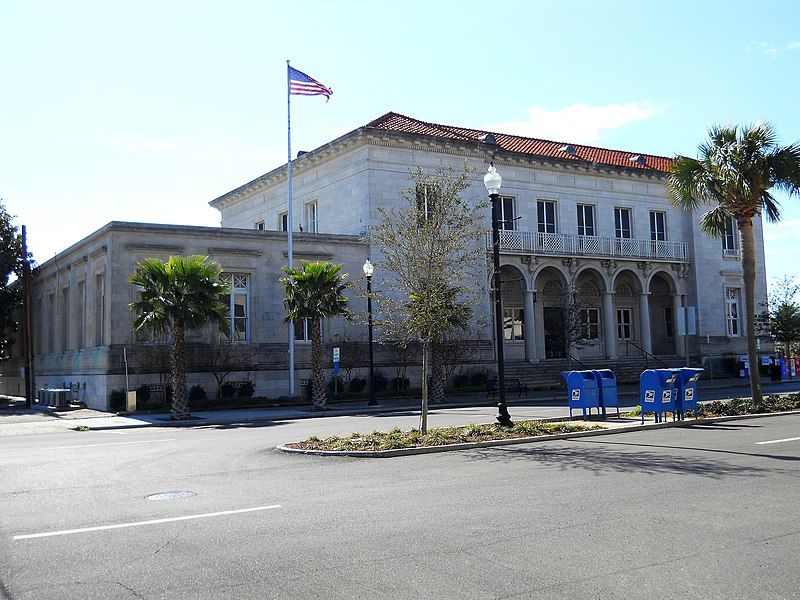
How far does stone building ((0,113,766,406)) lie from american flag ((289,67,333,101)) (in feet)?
18.5

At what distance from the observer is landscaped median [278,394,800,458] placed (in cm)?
1391

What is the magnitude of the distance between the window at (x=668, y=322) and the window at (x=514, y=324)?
10.9 meters

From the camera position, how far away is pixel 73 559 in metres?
6.74

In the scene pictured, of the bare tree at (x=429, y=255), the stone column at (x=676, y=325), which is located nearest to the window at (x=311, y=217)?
the stone column at (x=676, y=325)

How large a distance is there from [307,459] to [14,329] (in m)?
38.4

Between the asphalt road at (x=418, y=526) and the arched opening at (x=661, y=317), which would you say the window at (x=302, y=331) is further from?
the arched opening at (x=661, y=317)

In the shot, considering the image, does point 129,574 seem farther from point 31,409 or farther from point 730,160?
point 31,409

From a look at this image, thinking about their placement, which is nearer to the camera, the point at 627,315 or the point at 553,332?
the point at 553,332

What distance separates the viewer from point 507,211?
41844mm

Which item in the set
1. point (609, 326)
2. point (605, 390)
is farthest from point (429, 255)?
point (609, 326)

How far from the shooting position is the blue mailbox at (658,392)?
58.6 feet

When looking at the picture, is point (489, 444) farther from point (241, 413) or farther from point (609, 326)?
point (609, 326)

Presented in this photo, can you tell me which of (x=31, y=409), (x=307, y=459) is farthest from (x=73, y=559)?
(x=31, y=409)

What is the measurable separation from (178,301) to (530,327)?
21134 millimetres
